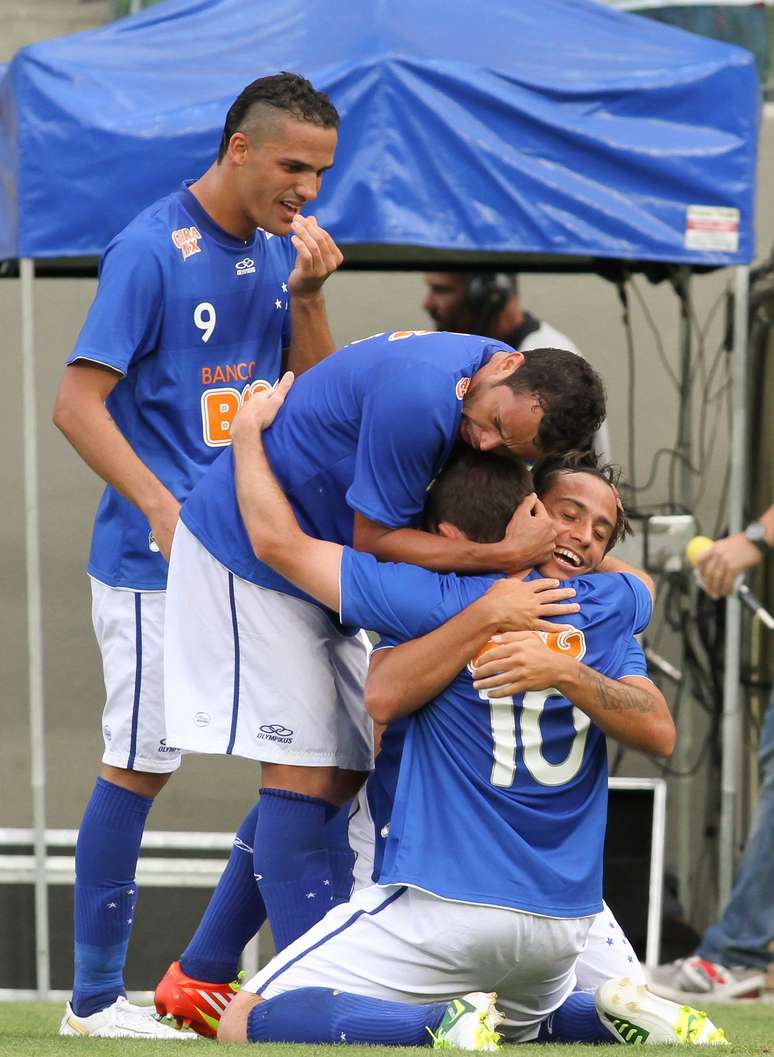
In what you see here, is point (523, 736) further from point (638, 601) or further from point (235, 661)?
point (235, 661)

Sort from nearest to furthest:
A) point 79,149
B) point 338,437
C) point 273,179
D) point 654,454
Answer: point 338,437 → point 273,179 → point 79,149 → point 654,454

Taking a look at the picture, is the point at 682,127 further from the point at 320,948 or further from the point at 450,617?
the point at 320,948

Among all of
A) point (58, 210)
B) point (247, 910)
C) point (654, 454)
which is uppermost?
point (58, 210)

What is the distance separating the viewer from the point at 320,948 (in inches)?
109

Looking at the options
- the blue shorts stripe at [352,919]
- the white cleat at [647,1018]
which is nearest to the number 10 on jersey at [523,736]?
the blue shorts stripe at [352,919]

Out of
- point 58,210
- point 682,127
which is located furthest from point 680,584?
point 58,210

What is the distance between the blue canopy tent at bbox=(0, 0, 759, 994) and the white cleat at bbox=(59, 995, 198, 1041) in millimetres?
1324

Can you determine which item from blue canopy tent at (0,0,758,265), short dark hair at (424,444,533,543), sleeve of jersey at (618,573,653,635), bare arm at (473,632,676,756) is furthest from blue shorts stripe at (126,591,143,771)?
blue canopy tent at (0,0,758,265)

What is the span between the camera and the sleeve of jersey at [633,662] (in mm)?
2879

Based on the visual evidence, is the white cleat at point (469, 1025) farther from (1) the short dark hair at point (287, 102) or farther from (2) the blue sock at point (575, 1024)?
(1) the short dark hair at point (287, 102)

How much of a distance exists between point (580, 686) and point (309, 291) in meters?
1.04

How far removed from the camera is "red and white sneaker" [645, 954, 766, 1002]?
4562 mm

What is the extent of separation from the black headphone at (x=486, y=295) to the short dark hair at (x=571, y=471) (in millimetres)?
2737

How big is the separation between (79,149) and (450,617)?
1999 millimetres
